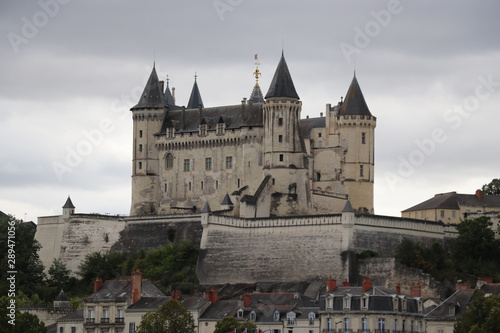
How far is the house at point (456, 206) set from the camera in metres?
120

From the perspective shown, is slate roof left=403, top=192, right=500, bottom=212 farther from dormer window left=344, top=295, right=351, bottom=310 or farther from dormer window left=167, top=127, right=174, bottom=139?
dormer window left=344, top=295, right=351, bottom=310

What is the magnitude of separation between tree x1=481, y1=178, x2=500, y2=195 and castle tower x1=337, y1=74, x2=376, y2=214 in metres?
17.6

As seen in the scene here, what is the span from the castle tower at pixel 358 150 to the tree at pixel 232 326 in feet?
112

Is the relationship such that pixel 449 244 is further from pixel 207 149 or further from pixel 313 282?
pixel 207 149

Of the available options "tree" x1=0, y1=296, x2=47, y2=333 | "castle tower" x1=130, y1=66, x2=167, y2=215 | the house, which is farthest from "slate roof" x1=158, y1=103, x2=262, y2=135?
"tree" x1=0, y1=296, x2=47, y2=333

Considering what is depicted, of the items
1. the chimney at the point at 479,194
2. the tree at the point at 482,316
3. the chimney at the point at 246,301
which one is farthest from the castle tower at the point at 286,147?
the tree at the point at 482,316

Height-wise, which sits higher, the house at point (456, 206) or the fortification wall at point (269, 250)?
the house at point (456, 206)

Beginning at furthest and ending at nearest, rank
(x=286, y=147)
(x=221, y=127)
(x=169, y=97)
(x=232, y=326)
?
1. (x=169, y=97)
2. (x=221, y=127)
3. (x=286, y=147)
4. (x=232, y=326)

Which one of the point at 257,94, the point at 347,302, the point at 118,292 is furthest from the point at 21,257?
the point at 257,94

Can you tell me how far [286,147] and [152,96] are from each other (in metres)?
16.0

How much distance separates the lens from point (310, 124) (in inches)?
4638

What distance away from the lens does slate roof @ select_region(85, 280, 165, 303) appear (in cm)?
9250

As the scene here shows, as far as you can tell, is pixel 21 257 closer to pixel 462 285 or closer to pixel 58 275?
pixel 58 275

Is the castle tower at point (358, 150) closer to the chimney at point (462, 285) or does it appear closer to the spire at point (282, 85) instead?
the spire at point (282, 85)
